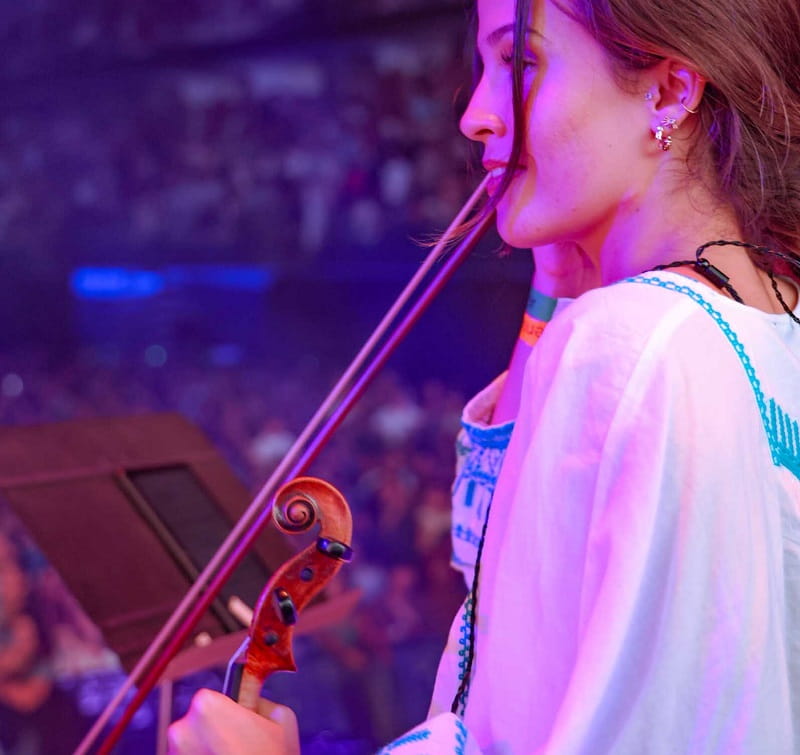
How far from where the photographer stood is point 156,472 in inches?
64.8

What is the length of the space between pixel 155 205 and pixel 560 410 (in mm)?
4901

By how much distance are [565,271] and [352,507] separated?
3138 millimetres

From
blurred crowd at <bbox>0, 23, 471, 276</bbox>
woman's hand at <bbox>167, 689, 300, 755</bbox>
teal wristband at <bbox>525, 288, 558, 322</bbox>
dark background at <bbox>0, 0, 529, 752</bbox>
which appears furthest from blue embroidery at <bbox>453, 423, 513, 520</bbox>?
blurred crowd at <bbox>0, 23, 471, 276</bbox>

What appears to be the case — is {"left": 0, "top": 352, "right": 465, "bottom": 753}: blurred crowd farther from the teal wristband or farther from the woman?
the woman

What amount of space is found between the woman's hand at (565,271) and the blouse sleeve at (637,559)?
45 centimetres

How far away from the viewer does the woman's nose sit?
0.81 m

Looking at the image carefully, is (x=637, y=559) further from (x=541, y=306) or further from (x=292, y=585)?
(x=541, y=306)

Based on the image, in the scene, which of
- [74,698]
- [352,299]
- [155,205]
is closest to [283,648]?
[74,698]

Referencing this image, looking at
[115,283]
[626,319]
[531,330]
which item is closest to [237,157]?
[115,283]

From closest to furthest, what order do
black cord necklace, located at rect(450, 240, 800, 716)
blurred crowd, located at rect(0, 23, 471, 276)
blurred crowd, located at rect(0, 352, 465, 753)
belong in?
black cord necklace, located at rect(450, 240, 800, 716), blurred crowd, located at rect(0, 352, 465, 753), blurred crowd, located at rect(0, 23, 471, 276)

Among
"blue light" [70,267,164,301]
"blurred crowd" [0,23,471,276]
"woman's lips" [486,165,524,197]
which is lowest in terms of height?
"woman's lips" [486,165,524,197]

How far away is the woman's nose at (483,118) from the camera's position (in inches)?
31.8

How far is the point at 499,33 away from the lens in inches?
31.2

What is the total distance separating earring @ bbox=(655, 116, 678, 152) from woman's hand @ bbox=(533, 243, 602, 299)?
13.4 inches
